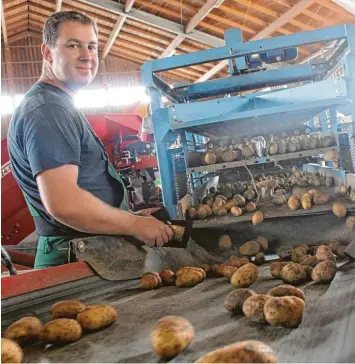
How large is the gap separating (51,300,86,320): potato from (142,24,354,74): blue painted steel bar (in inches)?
88.7

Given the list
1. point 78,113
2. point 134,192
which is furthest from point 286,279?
point 134,192

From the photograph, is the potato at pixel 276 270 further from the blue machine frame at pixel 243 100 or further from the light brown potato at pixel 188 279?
the blue machine frame at pixel 243 100

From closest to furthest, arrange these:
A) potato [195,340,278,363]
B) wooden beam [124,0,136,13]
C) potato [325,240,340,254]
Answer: potato [195,340,278,363] → potato [325,240,340,254] → wooden beam [124,0,136,13]

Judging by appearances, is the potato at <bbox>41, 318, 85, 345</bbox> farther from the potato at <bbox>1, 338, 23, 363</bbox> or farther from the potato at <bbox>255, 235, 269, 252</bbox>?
the potato at <bbox>255, 235, 269, 252</bbox>

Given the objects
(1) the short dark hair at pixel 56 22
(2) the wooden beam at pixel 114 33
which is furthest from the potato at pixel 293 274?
(2) the wooden beam at pixel 114 33

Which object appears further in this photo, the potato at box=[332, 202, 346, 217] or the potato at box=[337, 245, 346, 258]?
the potato at box=[332, 202, 346, 217]

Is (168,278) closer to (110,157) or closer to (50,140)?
(50,140)

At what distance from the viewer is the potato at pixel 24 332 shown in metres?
1.13

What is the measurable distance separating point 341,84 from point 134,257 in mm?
1719

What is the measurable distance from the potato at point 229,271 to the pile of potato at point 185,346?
71 cm

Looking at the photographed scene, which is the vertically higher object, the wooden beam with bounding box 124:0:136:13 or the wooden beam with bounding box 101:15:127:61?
the wooden beam with bounding box 101:15:127:61

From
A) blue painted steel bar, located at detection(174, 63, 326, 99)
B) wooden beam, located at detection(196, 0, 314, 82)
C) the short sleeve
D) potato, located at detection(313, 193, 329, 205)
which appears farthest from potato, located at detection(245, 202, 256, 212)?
wooden beam, located at detection(196, 0, 314, 82)

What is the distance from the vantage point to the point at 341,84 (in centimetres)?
264

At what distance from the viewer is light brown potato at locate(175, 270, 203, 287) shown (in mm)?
1673
